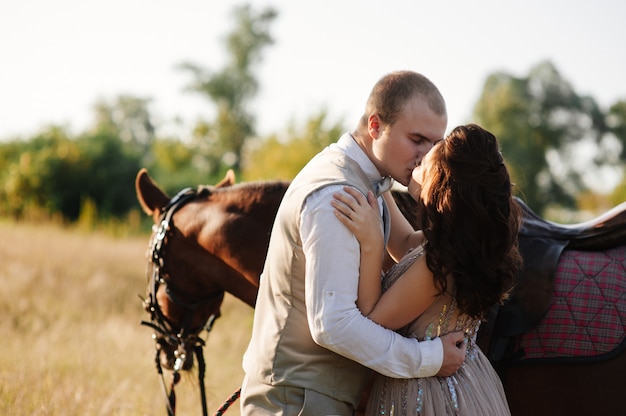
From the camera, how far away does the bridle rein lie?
3490mm

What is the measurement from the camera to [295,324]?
2180 millimetres

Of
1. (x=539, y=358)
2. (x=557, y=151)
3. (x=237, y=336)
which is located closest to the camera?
(x=539, y=358)

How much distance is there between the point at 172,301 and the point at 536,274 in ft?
6.53

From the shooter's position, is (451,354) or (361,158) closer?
(451,354)

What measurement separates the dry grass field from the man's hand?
214cm

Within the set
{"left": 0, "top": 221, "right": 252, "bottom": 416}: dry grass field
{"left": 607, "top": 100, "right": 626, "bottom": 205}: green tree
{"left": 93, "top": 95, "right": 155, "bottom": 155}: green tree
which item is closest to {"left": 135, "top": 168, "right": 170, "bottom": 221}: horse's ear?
{"left": 0, "top": 221, "right": 252, "bottom": 416}: dry grass field

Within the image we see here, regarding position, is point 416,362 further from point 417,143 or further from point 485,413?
point 417,143

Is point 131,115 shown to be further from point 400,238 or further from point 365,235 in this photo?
point 365,235

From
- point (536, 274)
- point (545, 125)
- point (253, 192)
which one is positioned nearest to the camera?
point (536, 274)

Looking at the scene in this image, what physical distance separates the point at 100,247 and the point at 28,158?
42.4 ft

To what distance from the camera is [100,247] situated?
1216 centimetres

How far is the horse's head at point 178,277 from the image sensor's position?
345 centimetres

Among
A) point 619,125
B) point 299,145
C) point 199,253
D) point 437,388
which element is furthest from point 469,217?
point 619,125

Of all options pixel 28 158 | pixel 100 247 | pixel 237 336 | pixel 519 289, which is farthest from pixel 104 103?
pixel 519 289
